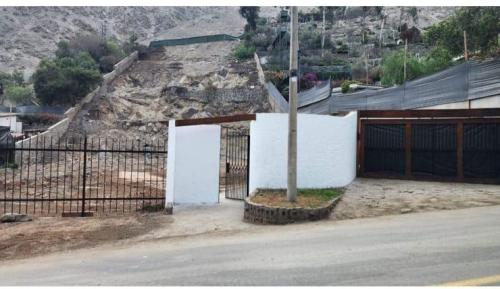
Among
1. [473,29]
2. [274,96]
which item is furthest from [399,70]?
[473,29]

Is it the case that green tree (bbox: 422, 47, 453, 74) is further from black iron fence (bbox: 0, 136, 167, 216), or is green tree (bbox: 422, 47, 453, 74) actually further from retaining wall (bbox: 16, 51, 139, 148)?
retaining wall (bbox: 16, 51, 139, 148)

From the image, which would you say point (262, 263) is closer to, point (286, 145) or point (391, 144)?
point (286, 145)

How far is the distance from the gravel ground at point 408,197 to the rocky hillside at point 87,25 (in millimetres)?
68718

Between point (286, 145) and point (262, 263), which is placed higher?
point (286, 145)

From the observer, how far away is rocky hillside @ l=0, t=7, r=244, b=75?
7756cm

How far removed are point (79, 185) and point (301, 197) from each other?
38.1 feet

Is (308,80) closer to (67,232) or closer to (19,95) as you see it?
(19,95)

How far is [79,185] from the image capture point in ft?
60.6

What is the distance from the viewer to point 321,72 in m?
43.7

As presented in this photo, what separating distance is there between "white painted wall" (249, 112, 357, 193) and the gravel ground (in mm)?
822

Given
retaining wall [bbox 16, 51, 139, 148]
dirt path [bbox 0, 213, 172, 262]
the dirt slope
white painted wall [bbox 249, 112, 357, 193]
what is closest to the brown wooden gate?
white painted wall [bbox 249, 112, 357, 193]

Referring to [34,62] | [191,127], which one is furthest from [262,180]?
[34,62]

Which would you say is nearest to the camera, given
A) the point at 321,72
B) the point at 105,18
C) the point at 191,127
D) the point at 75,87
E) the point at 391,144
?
the point at 191,127

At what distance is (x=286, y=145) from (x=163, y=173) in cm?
1294
